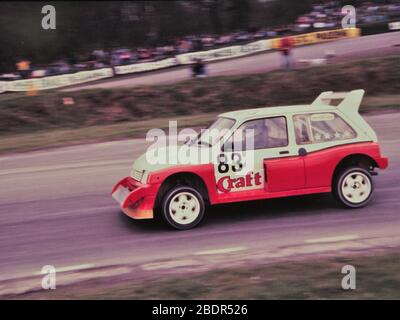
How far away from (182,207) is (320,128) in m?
2.36

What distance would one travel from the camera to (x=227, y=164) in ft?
A: 25.7

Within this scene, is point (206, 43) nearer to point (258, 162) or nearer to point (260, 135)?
point (260, 135)

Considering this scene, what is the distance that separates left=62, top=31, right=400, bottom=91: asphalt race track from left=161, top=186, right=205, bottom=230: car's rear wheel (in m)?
18.9

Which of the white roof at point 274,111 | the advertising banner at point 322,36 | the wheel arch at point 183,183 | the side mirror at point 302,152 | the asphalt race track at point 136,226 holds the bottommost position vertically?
the asphalt race track at point 136,226

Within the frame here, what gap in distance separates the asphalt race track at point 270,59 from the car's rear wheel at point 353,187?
1859cm

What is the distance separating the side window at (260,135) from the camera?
312 inches

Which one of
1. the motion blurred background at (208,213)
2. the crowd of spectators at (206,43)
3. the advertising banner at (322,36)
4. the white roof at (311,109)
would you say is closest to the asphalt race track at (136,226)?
the motion blurred background at (208,213)

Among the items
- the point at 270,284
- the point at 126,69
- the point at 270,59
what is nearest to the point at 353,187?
the point at 270,284

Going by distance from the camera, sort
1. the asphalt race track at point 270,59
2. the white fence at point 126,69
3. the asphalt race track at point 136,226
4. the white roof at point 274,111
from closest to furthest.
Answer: the asphalt race track at point 136,226, the white roof at point 274,111, the asphalt race track at point 270,59, the white fence at point 126,69

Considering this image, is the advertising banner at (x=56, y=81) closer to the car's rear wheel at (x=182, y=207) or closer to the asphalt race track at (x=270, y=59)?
the asphalt race track at (x=270, y=59)

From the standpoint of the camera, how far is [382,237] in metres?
7.17

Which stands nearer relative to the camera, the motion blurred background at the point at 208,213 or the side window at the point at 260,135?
the motion blurred background at the point at 208,213

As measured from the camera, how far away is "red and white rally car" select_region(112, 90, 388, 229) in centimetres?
776

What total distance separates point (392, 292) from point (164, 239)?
326 centimetres
